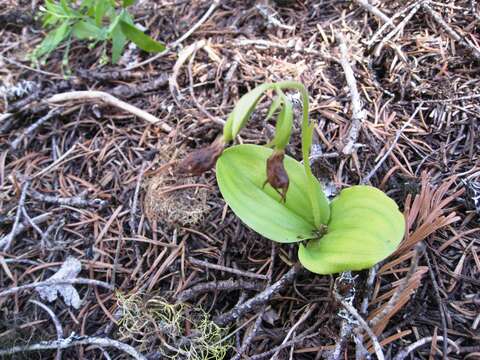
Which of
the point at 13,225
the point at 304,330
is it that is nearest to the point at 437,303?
the point at 304,330

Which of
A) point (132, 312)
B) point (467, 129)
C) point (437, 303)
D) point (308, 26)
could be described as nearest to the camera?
point (437, 303)

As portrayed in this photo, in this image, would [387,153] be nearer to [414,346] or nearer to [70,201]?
[414,346]

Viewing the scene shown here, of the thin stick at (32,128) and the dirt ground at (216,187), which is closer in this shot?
the dirt ground at (216,187)

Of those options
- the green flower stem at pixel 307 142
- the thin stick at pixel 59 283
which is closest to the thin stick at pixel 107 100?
the thin stick at pixel 59 283

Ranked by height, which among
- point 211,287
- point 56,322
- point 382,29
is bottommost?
point 56,322

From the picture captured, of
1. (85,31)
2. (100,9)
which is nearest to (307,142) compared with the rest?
(100,9)

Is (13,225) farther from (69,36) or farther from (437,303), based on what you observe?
(437,303)

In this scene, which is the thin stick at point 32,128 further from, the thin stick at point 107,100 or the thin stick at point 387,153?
the thin stick at point 387,153
